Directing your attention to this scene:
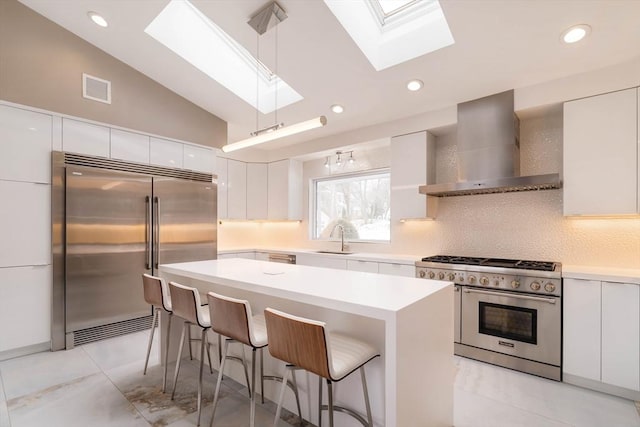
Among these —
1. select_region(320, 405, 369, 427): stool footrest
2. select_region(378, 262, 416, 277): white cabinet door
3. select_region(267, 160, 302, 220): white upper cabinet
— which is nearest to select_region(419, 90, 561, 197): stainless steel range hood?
select_region(378, 262, 416, 277): white cabinet door

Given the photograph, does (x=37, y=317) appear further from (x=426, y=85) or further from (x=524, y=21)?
(x=524, y=21)

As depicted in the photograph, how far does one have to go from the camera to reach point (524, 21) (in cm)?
232

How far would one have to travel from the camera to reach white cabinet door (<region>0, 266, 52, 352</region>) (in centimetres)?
285

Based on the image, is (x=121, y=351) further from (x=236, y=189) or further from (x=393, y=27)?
(x=393, y=27)

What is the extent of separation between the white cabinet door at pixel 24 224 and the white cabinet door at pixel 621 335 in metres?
4.97

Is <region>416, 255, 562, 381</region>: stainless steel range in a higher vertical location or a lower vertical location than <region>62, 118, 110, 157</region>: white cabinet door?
lower

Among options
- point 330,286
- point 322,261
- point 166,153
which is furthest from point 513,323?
point 166,153

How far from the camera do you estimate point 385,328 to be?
1.41 metres

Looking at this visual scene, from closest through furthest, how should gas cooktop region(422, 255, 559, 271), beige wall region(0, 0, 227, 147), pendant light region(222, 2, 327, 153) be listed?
pendant light region(222, 2, 327, 153) < gas cooktop region(422, 255, 559, 271) < beige wall region(0, 0, 227, 147)

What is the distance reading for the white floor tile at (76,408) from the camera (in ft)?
6.44

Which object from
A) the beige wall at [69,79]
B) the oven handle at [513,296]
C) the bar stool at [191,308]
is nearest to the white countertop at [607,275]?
the oven handle at [513,296]

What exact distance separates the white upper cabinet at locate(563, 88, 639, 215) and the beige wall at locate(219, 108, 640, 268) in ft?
1.09

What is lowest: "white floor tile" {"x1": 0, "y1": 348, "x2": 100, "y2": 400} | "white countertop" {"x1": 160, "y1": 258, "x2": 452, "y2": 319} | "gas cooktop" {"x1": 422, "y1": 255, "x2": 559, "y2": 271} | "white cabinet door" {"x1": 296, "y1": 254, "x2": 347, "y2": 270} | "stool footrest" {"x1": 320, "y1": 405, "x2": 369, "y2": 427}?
"white floor tile" {"x1": 0, "y1": 348, "x2": 100, "y2": 400}

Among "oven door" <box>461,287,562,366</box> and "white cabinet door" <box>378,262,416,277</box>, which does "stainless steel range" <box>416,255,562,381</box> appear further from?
"white cabinet door" <box>378,262,416,277</box>
